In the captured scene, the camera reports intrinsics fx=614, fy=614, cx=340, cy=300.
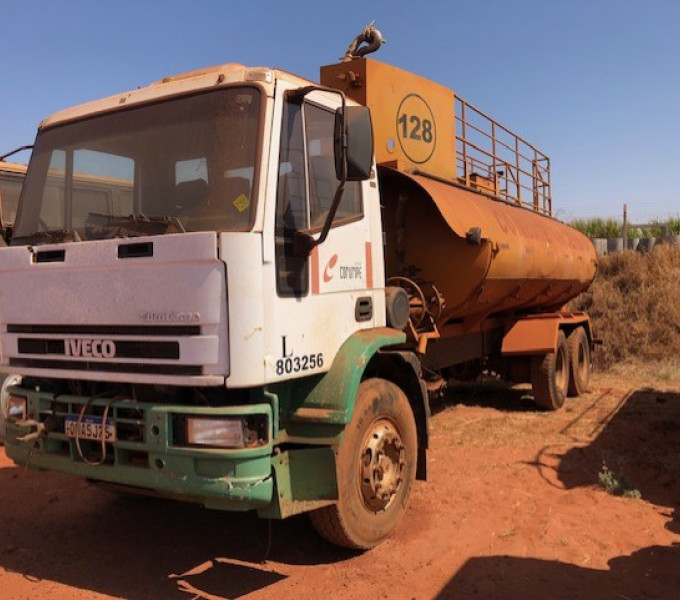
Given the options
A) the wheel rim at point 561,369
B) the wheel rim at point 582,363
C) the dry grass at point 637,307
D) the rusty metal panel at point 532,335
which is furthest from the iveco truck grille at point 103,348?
the dry grass at point 637,307

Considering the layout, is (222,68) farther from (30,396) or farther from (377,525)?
(377,525)

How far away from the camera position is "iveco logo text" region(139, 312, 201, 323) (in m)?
3.13

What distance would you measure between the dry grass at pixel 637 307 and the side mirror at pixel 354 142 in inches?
417

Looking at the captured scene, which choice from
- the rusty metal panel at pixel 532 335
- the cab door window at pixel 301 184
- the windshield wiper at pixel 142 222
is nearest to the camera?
the windshield wiper at pixel 142 222

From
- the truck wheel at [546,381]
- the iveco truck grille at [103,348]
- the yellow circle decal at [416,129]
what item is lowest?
the truck wheel at [546,381]

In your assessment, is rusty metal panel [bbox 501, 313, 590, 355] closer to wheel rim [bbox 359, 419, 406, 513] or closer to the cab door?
wheel rim [bbox 359, 419, 406, 513]

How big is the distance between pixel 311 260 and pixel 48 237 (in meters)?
1.65

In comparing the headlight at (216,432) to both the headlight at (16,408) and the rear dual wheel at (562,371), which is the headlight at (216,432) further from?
the rear dual wheel at (562,371)

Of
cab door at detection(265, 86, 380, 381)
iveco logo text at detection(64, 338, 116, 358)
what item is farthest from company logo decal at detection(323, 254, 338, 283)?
iveco logo text at detection(64, 338, 116, 358)

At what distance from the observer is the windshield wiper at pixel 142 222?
327cm

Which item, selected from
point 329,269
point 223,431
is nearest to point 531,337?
point 329,269

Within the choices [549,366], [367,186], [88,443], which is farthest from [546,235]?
[88,443]

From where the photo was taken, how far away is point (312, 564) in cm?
392

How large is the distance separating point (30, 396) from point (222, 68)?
7.66 ft
